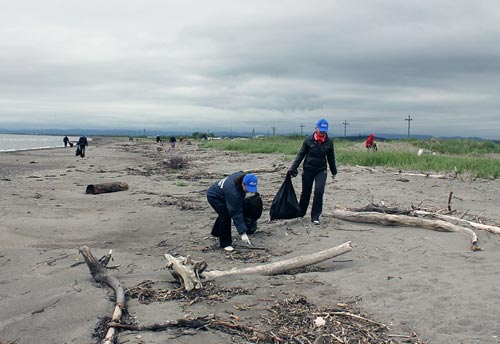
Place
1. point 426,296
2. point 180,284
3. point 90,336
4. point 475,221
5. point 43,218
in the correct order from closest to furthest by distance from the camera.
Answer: point 90,336 → point 426,296 → point 180,284 → point 475,221 → point 43,218

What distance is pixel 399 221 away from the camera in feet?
25.2

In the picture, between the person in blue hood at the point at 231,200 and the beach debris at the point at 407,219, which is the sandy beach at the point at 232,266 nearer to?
the beach debris at the point at 407,219

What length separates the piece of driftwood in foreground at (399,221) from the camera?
704 cm

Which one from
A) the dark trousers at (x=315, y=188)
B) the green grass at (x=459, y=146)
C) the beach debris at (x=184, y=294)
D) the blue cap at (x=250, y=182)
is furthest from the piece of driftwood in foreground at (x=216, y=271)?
the green grass at (x=459, y=146)

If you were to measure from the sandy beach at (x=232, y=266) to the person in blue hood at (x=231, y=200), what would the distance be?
26cm

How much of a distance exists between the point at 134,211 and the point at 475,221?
6.79 meters

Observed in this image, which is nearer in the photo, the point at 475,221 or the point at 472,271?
the point at 472,271

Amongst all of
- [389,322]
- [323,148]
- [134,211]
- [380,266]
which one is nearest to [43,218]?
[134,211]

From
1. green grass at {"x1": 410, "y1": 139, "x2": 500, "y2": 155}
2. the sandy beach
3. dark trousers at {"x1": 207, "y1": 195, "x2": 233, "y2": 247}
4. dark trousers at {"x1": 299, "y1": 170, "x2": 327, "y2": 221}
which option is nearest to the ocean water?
green grass at {"x1": 410, "y1": 139, "x2": 500, "y2": 155}

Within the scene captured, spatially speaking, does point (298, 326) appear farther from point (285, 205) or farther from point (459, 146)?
point (459, 146)

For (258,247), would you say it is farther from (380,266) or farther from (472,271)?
(472,271)

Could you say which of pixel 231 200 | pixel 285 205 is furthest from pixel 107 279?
pixel 285 205

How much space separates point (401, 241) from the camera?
6.90m

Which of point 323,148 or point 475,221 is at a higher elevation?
point 323,148
